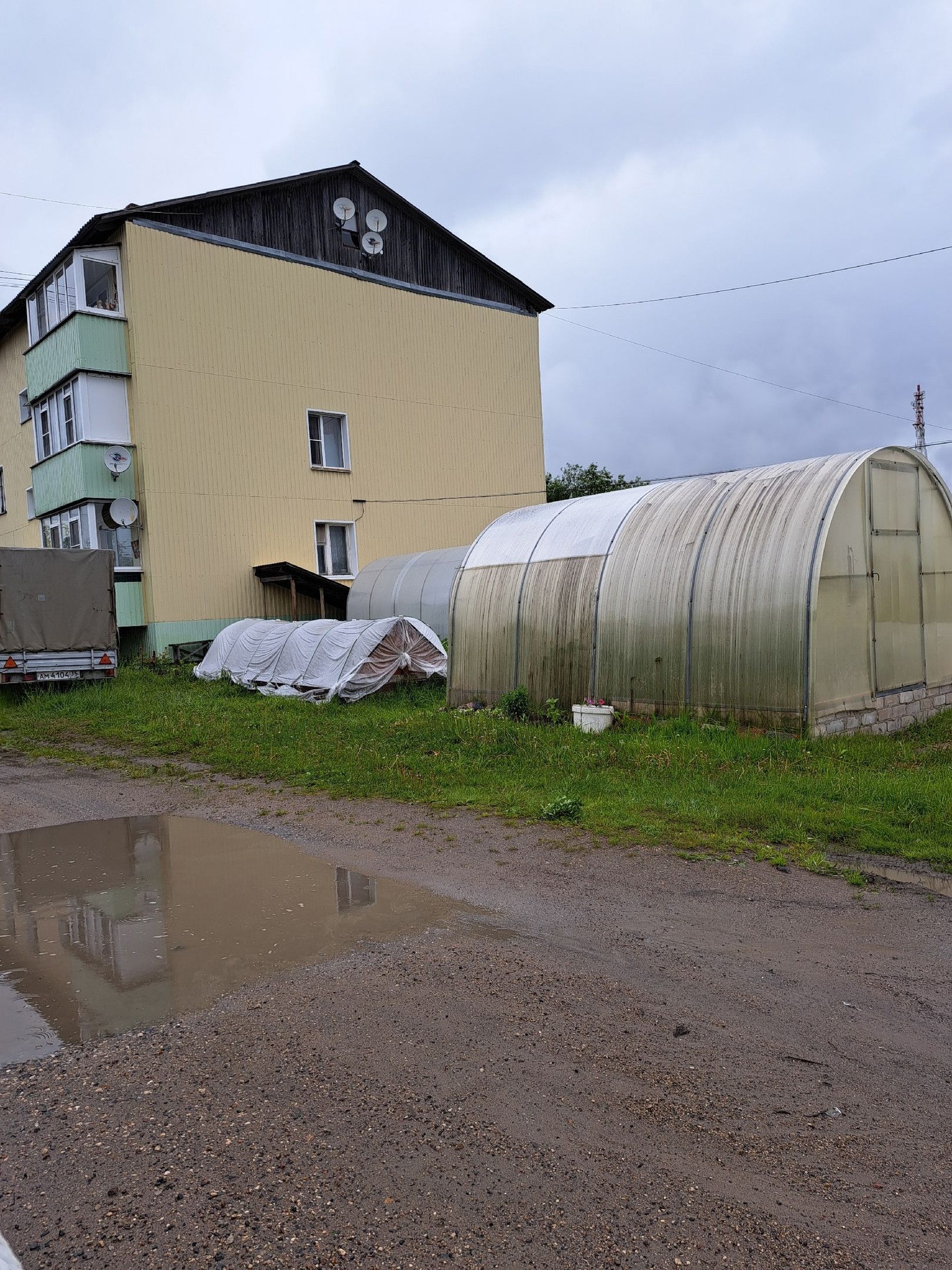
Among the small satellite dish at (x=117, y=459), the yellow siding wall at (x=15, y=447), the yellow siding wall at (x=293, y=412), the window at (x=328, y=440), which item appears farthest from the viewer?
the yellow siding wall at (x=15, y=447)

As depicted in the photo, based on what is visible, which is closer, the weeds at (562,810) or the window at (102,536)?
the weeds at (562,810)

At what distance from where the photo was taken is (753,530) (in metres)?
12.6

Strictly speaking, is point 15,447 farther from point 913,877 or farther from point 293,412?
point 913,877

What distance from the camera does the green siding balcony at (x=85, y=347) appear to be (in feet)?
76.6

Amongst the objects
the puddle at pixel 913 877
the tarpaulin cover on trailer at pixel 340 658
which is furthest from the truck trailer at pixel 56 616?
the puddle at pixel 913 877

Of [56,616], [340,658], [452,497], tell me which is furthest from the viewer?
[452,497]

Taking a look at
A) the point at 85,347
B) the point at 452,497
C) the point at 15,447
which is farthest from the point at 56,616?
the point at 15,447

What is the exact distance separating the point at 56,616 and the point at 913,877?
17313mm

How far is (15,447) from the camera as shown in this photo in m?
31.0

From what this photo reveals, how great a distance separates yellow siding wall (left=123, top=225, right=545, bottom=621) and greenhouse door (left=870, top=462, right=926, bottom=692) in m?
17.4

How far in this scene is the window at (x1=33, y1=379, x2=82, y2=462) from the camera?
2397 cm

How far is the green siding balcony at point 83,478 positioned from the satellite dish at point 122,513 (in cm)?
36

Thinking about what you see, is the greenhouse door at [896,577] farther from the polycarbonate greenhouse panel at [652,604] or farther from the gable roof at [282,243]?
the gable roof at [282,243]

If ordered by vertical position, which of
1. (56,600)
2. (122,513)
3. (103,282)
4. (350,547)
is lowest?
(56,600)
